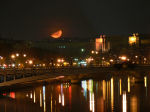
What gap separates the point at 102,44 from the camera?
11400 cm

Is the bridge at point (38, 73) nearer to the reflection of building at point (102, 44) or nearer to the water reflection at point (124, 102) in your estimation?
the water reflection at point (124, 102)

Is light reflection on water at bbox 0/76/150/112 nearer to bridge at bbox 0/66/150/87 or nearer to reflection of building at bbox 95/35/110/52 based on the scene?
bridge at bbox 0/66/150/87

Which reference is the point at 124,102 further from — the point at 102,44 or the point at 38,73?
the point at 102,44

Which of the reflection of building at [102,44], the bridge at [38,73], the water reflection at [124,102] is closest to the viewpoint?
the water reflection at [124,102]

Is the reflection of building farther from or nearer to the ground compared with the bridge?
farther from the ground

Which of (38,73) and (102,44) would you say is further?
(102,44)

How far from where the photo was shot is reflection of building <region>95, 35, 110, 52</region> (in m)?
110

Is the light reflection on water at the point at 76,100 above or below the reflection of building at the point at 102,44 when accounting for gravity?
below

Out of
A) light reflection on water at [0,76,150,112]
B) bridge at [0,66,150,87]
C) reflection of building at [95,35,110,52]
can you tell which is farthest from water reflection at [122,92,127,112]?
reflection of building at [95,35,110,52]

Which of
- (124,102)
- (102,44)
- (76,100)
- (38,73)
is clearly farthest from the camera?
(102,44)

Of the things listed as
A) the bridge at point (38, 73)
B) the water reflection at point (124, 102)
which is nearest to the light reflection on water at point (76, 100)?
the water reflection at point (124, 102)

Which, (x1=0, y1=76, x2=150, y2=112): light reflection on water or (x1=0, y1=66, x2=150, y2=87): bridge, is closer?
(x1=0, y1=76, x2=150, y2=112): light reflection on water

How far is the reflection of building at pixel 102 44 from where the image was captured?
110469 millimetres

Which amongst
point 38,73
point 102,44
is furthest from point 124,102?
point 102,44
